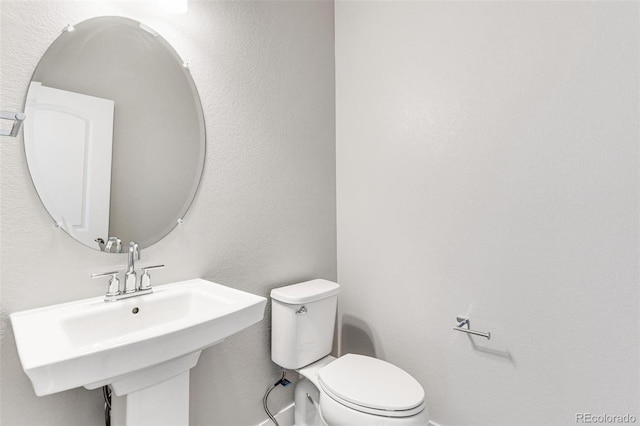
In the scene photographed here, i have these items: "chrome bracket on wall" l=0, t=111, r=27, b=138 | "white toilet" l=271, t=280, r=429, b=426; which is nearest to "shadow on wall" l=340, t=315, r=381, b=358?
"white toilet" l=271, t=280, r=429, b=426

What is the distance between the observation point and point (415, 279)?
1606 millimetres

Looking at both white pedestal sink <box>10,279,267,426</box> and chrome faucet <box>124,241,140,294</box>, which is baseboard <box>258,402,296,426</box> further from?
chrome faucet <box>124,241,140,294</box>

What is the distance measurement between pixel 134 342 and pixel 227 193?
2.47 ft

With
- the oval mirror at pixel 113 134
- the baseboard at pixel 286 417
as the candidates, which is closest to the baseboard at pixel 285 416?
the baseboard at pixel 286 417

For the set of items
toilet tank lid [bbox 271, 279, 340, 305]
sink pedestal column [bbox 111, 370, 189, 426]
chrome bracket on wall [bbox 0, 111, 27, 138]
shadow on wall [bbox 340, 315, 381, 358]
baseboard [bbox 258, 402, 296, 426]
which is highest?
chrome bracket on wall [bbox 0, 111, 27, 138]

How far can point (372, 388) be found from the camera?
3.95ft

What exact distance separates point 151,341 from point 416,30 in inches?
69.9

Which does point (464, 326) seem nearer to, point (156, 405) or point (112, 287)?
point (156, 405)

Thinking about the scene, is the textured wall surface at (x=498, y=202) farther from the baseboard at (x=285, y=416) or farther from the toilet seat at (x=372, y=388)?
the baseboard at (x=285, y=416)

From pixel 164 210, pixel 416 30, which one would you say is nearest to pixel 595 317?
pixel 416 30

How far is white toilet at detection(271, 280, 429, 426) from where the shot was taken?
3.65 feet

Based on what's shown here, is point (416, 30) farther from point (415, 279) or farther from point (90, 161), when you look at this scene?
point (90, 161)

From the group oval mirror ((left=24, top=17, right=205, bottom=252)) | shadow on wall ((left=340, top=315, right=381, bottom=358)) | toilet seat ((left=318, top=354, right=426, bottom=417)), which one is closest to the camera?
oval mirror ((left=24, top=17, right=205, bottom=252))

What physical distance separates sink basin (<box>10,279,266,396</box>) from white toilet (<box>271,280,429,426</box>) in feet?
1.43
